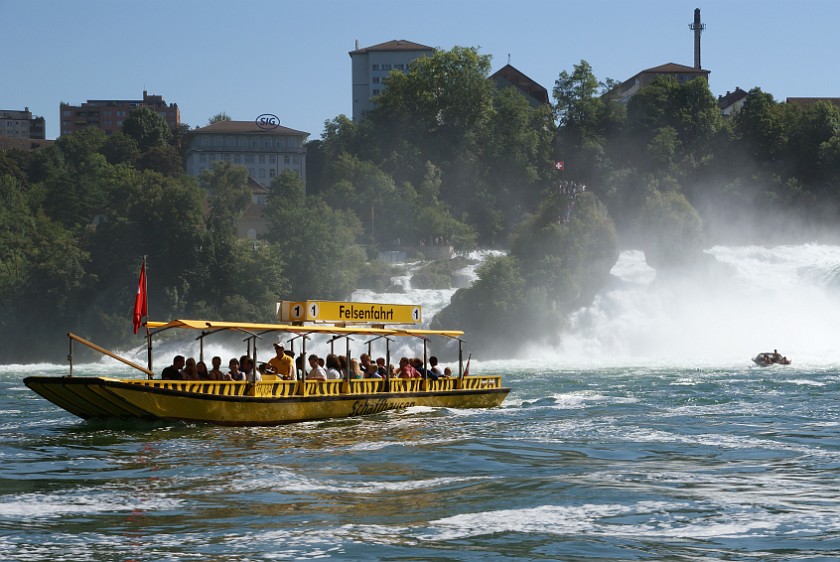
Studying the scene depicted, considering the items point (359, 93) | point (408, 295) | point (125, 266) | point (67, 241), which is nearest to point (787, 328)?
point (408, 295)

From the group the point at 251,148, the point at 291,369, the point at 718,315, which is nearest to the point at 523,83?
the point at 251,148

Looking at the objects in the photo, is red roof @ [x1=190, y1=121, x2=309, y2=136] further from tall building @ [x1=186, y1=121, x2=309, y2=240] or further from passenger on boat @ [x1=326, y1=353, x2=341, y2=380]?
passenger on boat @ [x1=326, y1=353, x2=341, y2=380]

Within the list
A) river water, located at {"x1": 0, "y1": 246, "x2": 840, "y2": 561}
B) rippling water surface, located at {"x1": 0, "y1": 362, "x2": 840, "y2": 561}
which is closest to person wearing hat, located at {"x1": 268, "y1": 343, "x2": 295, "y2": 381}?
river water, located at {"x1": 0, "y1": 246, "x2": 840, "y2": 561}

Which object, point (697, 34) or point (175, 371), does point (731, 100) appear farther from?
point (175, 371)

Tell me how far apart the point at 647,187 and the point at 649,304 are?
40.3 meters

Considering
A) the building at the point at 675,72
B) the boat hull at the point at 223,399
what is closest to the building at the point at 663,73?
the building at the point at 675,72

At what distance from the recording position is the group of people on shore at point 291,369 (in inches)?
1265

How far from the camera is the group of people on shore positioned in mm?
32125

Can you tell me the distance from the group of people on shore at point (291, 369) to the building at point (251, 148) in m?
142

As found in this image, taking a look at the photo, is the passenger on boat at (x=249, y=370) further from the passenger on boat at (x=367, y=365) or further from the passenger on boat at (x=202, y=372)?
the passenger on boat at (x=367, y=365)

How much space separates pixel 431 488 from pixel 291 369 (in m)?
10.9

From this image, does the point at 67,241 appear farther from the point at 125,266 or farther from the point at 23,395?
the point at 23,395

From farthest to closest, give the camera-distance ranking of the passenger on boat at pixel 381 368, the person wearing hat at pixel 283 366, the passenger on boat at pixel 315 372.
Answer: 1. the passenger on boat at pixel 381 368
2. the passenger on boat at pixel 315 372
3. the person wearing hat at pixel 283 366

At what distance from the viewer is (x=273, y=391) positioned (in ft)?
108
